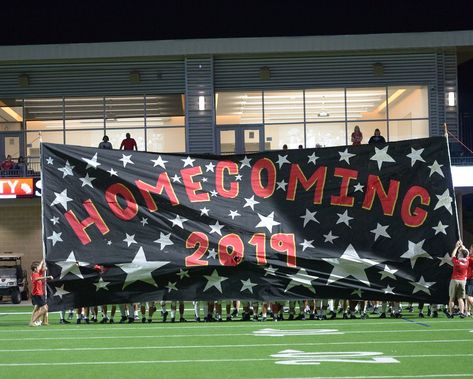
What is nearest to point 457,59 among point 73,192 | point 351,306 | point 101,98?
point 101,98

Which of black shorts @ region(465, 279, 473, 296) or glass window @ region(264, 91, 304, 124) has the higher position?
glass window @ region(264, 91, 304, 124)

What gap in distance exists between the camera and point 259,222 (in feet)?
68.8

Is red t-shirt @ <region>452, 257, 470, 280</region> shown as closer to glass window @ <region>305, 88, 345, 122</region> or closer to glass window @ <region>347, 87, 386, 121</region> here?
glass window @ <region>347, 87, 386, 121</region>

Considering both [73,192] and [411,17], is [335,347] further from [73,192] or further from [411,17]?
[411,17]

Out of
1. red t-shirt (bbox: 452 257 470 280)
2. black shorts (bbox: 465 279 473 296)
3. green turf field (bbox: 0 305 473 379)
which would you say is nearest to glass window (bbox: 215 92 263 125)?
black shorts (bbox: 465 279 473 296)

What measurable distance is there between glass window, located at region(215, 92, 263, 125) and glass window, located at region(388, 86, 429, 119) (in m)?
4.59

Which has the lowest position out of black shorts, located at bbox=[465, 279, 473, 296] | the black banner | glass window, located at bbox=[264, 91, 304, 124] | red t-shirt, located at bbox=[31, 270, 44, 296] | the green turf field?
the green turf field

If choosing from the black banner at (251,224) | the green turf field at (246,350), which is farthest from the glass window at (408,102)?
the green turf field at (246,350)

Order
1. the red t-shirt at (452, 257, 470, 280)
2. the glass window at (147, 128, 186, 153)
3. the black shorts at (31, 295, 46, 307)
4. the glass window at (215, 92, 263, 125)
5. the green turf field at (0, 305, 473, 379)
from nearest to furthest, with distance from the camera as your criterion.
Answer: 1. the green turf field at (0, 305, 473, 379)
2. the red t-shirt at (452, 257, 470, 280)
3. the black shorts at (31, 295, 46, 307)
4. the glass window at (215, 92, 263, 125)
5. the glass window at (147, 128, 186, 153)

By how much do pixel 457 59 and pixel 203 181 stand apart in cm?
1943

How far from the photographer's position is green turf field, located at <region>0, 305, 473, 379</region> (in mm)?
13109

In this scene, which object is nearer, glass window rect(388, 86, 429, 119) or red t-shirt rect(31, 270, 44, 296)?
red t-shirt rect(31, 270, 44, 296)

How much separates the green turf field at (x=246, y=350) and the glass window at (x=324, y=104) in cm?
1654

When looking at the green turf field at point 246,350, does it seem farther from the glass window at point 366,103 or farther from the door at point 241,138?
the glass window at point 366,103
